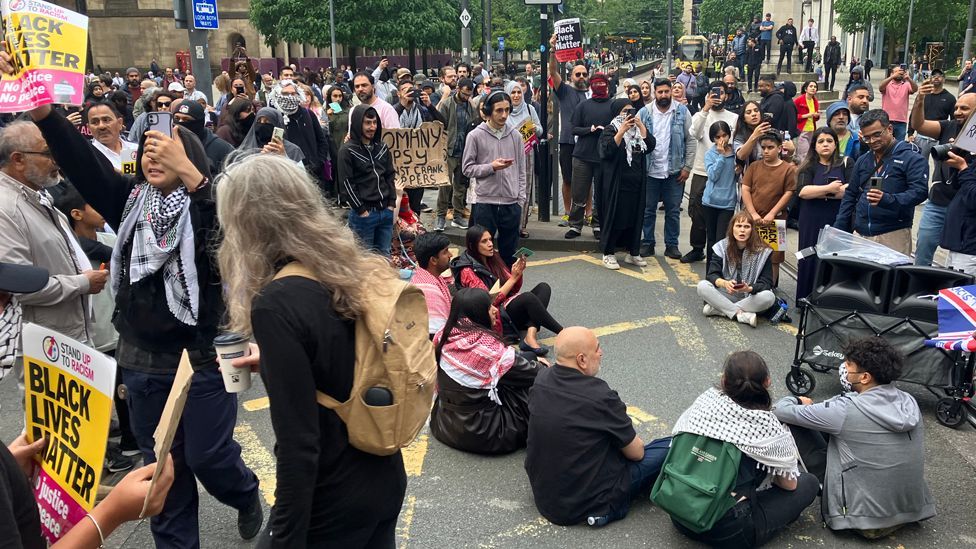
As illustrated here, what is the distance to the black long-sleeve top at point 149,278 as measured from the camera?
3145 mm

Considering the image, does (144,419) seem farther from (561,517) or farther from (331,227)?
(561,517)

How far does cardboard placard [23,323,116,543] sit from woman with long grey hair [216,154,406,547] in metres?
0.42

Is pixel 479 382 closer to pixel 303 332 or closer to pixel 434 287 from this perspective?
pixel 434 287

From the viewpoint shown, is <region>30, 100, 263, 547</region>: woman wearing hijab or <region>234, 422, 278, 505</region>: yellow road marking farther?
<region>234, 422, 278, 505</region>: yellow road marking

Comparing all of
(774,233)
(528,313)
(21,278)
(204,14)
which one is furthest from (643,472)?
(204,14)

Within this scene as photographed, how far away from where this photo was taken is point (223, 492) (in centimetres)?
359

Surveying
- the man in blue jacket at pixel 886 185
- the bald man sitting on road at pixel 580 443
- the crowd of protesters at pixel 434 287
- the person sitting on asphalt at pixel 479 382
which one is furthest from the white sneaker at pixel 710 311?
the bald man sitting on road at pixel 580 443

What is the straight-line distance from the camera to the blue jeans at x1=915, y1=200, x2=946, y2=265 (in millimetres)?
6637

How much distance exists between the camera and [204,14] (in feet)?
37.3

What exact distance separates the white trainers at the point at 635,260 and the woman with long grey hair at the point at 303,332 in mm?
6810

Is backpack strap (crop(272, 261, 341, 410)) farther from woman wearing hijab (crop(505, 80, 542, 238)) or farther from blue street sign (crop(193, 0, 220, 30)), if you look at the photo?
blue street sign (crop(193, 0, 220, 30))

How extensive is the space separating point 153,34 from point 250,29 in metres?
6.41

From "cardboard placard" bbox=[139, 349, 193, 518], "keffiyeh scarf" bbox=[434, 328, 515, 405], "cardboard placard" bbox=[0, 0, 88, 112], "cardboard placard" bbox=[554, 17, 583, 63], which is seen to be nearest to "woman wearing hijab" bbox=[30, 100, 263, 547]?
"cardboard placard" bbox=[0, 0, 88, 112]

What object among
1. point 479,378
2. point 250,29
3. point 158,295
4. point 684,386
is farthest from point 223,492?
point 250,29
